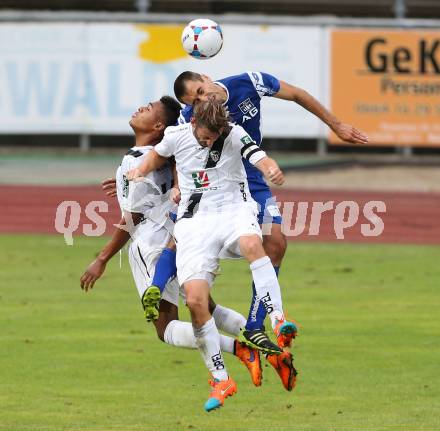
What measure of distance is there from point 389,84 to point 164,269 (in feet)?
57.8

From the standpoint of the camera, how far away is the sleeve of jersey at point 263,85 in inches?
408

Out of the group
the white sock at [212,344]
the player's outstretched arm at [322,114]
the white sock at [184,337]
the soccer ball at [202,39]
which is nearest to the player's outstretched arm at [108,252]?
the white sock at [184,337]

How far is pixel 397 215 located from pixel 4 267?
25.6 ft

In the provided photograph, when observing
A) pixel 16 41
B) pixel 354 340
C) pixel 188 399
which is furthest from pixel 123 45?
pixel 188 399

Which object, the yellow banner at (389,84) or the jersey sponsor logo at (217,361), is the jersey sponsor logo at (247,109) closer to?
the jersey sponsor logo at (217,361)

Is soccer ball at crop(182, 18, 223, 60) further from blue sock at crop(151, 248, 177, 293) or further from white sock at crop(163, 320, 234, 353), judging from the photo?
white sock at crop(163, 320, 234, 353)

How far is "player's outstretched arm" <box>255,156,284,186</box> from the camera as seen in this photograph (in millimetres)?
8891

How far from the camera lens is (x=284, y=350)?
946cm

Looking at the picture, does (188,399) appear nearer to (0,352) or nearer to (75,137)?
(0,352)

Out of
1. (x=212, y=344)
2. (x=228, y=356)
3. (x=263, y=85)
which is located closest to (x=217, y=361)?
(x=212, y=344)

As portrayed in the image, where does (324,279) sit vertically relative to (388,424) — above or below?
below

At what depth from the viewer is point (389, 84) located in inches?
1057

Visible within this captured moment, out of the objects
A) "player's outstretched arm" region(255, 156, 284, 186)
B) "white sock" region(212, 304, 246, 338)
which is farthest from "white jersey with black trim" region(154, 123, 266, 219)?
"white sock" region(212, 304, 246, 338)

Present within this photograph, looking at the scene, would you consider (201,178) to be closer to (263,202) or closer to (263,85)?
(263,202)
